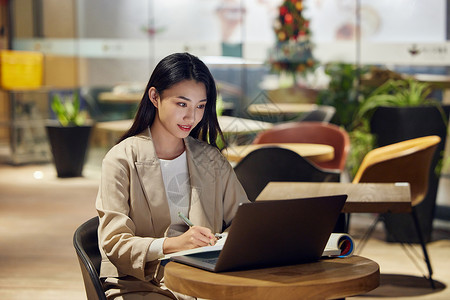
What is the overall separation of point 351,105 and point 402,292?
3.49 meters

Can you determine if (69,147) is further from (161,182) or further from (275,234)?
(275,234)

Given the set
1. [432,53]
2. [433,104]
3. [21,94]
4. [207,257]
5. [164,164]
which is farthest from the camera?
[21,94]

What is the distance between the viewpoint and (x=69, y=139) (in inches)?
355

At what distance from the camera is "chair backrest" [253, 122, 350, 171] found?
5945 millimetres

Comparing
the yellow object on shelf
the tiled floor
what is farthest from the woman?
the yellow object on shelf

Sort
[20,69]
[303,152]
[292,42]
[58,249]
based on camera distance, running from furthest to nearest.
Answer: [20,69] → [292,42] → [58,249] → [303,152]

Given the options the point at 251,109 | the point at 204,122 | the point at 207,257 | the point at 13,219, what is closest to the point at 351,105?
the point at 251,109

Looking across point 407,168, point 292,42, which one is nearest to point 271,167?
point 407,168

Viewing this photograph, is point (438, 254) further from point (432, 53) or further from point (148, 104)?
point (148, 104)

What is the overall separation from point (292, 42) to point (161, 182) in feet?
19.6

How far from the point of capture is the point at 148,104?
7.58 ft

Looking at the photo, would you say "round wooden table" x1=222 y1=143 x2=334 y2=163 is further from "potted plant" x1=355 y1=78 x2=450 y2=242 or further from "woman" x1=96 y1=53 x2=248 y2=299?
"woman" x1=96 y1=53 x2=248 y2=299

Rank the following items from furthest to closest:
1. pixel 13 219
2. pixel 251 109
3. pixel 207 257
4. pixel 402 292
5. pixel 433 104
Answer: pixel 13 219, pixel 433 104, pixel 251 109, pixel 402 292, pixel 207 257

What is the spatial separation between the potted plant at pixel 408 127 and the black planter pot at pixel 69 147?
4.29m
